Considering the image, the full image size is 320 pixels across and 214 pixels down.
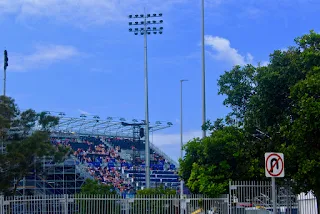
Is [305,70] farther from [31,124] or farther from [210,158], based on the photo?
[31,124]

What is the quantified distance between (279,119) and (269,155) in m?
9.27

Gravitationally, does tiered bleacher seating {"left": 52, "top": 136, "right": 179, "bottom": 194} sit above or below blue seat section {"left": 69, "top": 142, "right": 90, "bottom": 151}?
below

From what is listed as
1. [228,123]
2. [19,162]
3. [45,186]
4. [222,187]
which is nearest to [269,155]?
[222,187]

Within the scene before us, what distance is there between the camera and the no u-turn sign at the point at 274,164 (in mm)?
12844

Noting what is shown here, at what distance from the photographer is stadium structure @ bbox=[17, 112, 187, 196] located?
48500mm

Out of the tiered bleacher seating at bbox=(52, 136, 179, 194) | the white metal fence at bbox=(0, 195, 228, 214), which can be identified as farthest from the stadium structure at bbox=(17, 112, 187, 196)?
the white metal fence at bbox=(0, 195, 228, 214)

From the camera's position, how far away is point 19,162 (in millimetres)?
31641

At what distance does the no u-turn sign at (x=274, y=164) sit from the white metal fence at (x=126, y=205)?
8.47 meters

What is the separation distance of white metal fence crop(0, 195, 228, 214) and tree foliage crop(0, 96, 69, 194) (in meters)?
6.79

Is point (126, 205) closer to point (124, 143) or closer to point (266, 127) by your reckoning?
point (266, 127)

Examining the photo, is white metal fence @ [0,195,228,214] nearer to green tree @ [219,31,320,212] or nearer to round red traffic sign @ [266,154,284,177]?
green tree @ [219,31,320,212]

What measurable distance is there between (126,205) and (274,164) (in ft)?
32.3

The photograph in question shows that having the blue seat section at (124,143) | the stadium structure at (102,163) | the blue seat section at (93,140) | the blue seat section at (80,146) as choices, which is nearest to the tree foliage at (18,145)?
the stadium structure at (102,163)

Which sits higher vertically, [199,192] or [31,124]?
[31,124]
